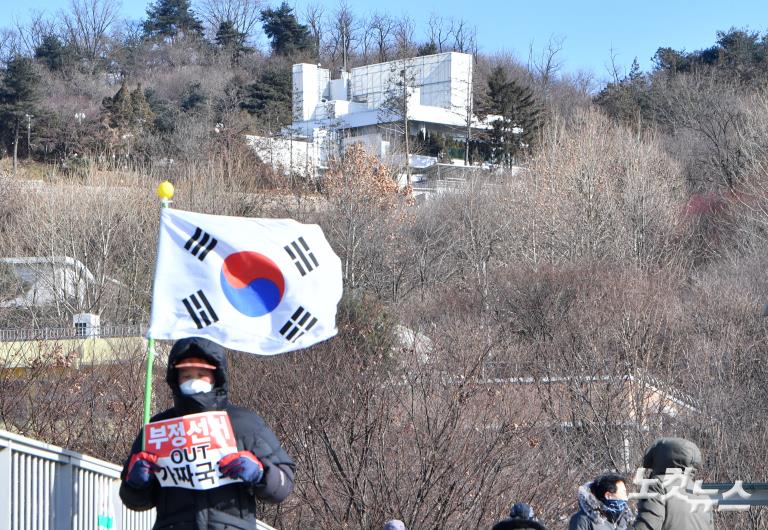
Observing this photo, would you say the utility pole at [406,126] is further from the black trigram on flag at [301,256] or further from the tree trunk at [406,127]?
the black trigram on flag at [301,256]

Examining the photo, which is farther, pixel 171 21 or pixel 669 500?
pixel 171 21

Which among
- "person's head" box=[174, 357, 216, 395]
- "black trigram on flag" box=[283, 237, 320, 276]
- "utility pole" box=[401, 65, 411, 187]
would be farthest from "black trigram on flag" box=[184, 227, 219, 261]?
"utility pole" box=[401, 65, 411, 187]

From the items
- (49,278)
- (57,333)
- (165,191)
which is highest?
(165,191)

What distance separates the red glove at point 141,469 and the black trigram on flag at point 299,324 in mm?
1493

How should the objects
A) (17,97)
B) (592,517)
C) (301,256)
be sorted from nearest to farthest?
(301,256) → (592,517) → (17,97)

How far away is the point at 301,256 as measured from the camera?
6141mm

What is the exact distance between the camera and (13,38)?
99.9 metres

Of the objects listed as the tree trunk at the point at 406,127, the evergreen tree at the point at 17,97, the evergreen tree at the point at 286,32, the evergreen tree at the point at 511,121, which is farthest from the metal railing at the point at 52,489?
the evergreen tree at the point at 286,32

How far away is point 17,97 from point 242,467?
71.7 m

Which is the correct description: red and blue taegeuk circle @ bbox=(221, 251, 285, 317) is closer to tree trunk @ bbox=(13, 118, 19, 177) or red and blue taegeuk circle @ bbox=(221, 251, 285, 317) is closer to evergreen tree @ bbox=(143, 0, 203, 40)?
tree trunk @ bbox=(13, 118, 19, 177)

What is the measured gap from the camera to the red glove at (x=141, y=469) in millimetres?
4473

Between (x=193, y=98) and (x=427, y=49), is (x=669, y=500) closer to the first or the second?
(x=193, y=98)

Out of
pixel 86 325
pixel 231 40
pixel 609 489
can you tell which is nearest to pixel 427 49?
pixel 231 40

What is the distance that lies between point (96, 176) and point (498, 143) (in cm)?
2933
